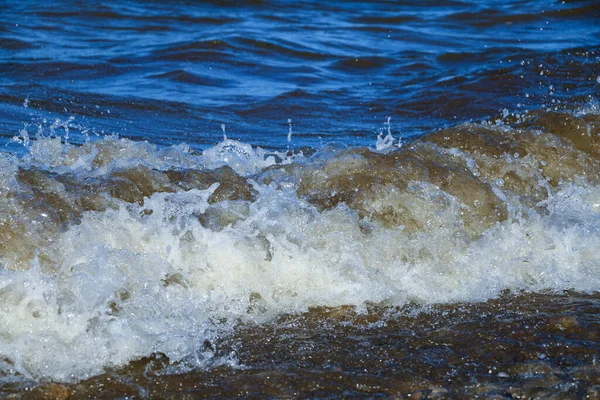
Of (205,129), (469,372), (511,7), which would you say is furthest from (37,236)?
(511,7)

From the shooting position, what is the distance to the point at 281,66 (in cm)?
998

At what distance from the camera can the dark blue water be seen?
7535 millimetres

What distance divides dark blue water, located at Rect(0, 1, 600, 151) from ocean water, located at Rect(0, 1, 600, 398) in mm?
72

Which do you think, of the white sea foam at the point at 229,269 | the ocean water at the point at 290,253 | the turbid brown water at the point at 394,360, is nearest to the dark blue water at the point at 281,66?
the ocean water at the point at 290,253

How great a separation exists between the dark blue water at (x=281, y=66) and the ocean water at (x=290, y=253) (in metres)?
0.07

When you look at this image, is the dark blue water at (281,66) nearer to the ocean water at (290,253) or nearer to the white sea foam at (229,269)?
the ocean water at (290,253)

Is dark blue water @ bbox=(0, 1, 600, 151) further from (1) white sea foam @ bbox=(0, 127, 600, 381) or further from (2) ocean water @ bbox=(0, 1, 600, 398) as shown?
(1) white sea foam @ bbox=(0, 127, 600, 381)

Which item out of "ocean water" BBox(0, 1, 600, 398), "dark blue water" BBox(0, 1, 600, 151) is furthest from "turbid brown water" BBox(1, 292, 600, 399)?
"dark blue water" BBox(0, 1, 600, 151)

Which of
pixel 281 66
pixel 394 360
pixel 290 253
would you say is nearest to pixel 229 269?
pixel 290 253

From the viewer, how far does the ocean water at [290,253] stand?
3371 millimetres

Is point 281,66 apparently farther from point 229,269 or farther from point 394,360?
point 394,360

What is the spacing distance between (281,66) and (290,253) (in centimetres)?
595

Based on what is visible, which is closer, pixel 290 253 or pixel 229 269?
pixel 229 269

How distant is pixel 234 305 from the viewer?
3.98 m
